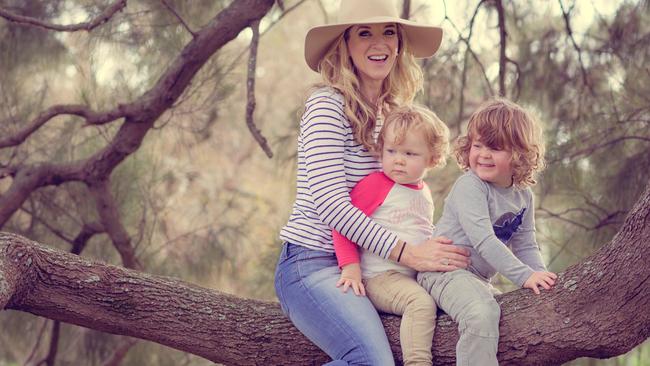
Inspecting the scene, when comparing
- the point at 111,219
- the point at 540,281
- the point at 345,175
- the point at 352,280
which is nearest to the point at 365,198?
the point at 345,175

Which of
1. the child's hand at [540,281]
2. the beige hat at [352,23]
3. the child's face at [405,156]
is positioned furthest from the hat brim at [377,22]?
the child's hand at [540,281]

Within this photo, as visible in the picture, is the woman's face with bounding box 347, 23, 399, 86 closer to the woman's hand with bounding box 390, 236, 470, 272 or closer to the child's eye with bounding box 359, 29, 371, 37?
the child's eye with bounding box 359, 29, 371, 37

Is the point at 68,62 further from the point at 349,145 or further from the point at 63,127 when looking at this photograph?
the point at 349,145

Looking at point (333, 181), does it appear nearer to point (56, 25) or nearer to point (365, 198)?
point (365, 198)

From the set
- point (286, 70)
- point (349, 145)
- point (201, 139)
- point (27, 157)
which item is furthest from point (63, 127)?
point (286, 70)

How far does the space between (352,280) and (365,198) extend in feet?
0.64

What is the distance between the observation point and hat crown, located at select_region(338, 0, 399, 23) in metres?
2.45

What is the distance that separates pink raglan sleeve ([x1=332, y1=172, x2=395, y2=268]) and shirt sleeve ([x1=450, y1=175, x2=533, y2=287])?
0.17 m

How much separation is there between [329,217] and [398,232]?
0.17 meters

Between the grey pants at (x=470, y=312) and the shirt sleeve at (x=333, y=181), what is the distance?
5.9 inches

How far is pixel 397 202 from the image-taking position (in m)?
2.33

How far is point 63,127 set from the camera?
4594 mm

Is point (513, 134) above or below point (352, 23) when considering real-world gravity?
below

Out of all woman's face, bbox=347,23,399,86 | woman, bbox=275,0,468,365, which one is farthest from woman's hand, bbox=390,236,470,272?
woman's face, bbox=347,23,399,86
